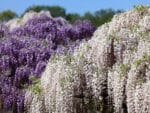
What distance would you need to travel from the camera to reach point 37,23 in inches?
1045

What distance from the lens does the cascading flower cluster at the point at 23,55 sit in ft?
59.1

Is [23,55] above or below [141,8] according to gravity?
below

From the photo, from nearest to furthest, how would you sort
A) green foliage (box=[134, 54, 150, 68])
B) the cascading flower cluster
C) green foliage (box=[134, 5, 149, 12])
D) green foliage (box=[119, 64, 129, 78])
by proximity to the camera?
green foliage (box=[134, 54, 150, 68]) → green foliage (box=[119, 64, 129, 78]) → green foliage (box=[134, 5, 149, 12]) → the cascading flower cluster

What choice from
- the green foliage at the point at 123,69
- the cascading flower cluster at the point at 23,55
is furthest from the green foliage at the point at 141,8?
the cascading flower cluster at the point at 23,55

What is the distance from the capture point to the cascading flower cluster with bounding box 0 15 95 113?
18000 mm

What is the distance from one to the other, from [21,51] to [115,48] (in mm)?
5684

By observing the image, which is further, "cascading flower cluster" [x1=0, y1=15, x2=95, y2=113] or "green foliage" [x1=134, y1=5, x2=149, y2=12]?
"cascading flower cluster" [x1=0, y1=15, x2=95, y2=113]

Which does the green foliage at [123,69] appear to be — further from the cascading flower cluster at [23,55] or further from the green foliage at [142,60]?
the cascading flower cluster at [23,55]

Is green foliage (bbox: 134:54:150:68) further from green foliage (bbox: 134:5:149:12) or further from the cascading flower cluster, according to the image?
the cascading flower cluster

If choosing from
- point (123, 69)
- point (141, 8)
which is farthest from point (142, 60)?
point (141, 8)

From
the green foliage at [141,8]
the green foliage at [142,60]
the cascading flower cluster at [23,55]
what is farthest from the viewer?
the cascading flower cluster at [23,55]

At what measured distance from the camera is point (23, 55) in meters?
20.5

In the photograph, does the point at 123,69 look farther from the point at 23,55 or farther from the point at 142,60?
the point at 23,55

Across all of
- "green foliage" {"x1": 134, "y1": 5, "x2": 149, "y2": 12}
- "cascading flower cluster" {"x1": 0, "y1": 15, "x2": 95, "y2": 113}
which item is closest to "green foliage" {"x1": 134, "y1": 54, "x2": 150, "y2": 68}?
"green foliage" {"x1": 134, "y1": 5, "x2": 149, "y2": 12}
